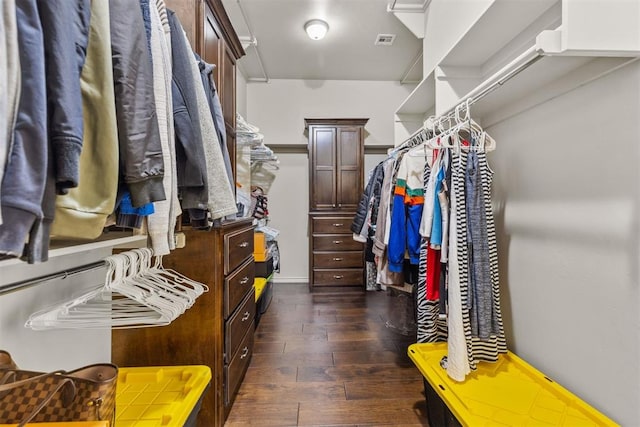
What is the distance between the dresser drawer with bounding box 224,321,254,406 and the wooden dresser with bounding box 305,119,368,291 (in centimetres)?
176

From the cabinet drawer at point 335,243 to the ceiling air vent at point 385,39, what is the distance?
7.06 ft

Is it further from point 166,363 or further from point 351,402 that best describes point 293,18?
point 351,402

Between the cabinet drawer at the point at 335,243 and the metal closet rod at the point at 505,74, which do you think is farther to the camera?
the cabinet drawer at the point at 335,243

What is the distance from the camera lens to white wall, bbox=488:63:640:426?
95 cm

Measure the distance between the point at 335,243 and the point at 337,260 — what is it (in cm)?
21

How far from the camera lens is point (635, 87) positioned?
0.92m

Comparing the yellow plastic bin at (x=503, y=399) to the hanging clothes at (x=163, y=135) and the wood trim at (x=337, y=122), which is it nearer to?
the hanging clothes at (x=163, y=135)

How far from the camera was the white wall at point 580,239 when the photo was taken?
946 mm

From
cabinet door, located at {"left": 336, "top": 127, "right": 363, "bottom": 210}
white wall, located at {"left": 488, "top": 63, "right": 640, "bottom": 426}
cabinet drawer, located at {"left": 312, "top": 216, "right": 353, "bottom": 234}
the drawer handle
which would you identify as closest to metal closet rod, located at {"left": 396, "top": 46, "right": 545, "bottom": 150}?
white wall, located at {"left": 488, "top": 63, "right": 640, "bottom": 426}

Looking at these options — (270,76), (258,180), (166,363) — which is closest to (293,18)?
(270,76)

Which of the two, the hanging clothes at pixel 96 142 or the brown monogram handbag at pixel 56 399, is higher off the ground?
the hanging clothes at pixel 96 142

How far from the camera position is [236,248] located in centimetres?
153

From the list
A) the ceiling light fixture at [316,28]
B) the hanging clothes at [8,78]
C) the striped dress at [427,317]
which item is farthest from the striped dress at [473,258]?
the ceiling light fixture at [316,28]

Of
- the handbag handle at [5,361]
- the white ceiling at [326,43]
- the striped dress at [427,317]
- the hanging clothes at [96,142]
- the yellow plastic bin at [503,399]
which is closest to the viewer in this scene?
the hanging clothes at [96,142]
